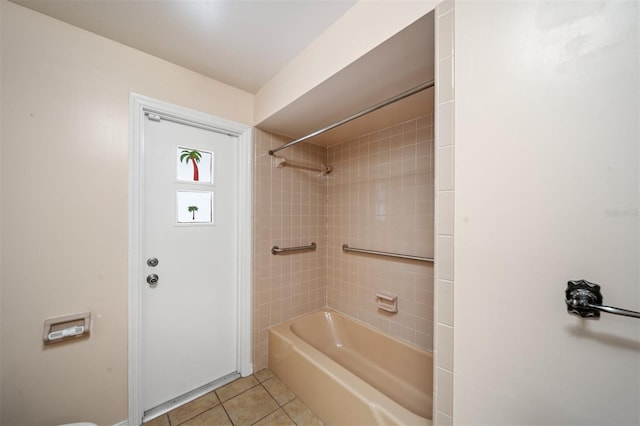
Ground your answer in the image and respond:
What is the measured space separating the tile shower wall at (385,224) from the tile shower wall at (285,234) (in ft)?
0.51

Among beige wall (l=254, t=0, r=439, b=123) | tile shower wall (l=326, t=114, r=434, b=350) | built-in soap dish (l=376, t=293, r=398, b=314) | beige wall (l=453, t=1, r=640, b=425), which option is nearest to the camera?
beige wall (l=453, t=1, r=640, b=425)

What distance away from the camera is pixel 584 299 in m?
0.57

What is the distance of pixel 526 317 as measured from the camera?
2.15ft

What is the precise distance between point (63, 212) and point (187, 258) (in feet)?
2.24

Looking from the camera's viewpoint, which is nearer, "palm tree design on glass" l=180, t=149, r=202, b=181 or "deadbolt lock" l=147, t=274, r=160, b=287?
"deadbolt lock" l=147, t=274, r=160, b=287

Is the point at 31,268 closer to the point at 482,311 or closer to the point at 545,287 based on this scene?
the point at 482,311

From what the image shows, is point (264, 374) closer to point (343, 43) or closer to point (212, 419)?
point (212, 419)

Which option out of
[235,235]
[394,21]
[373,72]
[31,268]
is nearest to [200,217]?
[235,235]

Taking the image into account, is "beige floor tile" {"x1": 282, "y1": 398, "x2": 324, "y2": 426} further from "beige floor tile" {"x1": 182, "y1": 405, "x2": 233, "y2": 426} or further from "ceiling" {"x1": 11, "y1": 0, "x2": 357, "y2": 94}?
"ceiling" {"x1": 11, "y1": 0, "x2": 357, "y2": 94}

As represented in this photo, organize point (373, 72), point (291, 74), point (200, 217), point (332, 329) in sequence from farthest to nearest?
point (332, 329)
point (200, 217)
point (291, 74)
point (373, 72)

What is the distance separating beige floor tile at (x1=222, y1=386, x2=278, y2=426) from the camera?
1.43 m

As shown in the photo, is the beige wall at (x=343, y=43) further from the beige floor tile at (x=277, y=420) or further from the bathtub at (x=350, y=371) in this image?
the beige floor tile at (x=277, y=420)

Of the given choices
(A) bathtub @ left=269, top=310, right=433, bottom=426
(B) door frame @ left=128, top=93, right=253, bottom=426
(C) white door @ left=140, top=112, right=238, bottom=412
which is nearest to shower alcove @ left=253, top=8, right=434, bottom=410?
(A) bathtub @ left=269, top=310, right=433, bottom=426

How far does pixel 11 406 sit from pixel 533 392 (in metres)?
→ 2.15
